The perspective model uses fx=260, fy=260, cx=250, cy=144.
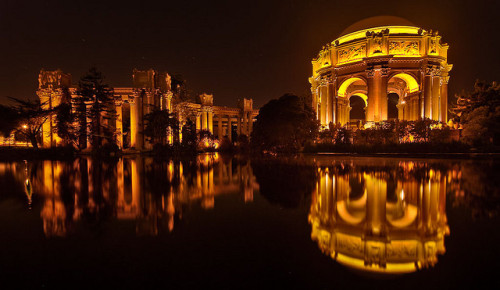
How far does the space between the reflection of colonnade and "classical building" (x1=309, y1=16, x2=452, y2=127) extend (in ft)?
120

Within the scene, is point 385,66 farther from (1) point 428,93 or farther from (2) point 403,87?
(2) point 403,87

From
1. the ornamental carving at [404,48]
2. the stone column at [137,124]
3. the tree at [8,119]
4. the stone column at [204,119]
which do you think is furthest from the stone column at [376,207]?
the stone column at [204,119]

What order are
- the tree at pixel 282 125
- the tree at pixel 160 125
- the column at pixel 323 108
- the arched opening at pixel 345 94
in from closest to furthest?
the tree at pixel 282 125 → the tree at pixel 160 125 → the column at pixel 323 108 → the arched opening at pixel 345 94

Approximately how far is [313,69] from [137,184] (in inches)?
2001

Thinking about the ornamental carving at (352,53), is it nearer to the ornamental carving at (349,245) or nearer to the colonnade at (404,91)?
the colonnade at (404,91)

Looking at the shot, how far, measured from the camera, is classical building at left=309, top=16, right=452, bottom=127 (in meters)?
39.5

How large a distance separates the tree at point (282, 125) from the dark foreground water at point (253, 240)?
60.6ft

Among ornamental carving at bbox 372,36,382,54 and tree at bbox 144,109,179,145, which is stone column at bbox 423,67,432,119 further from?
tree at bbox 144,109,179,145

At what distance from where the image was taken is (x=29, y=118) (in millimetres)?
28688

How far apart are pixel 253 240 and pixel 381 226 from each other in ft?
8.08

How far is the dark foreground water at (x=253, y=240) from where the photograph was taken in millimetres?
3051

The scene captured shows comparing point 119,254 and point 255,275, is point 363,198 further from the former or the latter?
point 119,254
